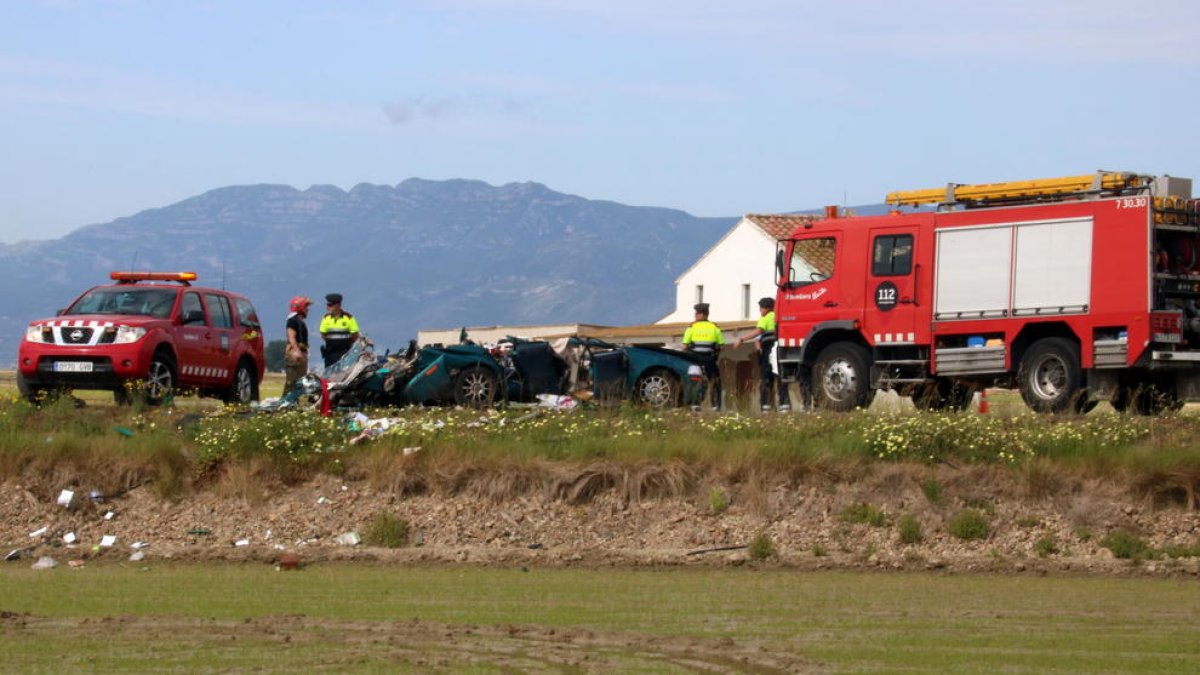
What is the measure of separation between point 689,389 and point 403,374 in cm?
423

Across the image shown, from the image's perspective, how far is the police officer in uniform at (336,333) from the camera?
85.7ft

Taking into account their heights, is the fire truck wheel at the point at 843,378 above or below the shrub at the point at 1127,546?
above

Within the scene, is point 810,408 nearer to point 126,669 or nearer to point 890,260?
point 890,260

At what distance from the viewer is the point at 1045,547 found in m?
17.5

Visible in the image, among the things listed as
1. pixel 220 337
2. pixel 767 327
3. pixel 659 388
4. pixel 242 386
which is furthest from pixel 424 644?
pixel 767 327

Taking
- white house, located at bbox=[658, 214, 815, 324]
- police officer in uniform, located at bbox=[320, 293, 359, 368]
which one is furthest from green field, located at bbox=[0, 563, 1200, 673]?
white house, located at bbox=[658, 214, 815, 324]

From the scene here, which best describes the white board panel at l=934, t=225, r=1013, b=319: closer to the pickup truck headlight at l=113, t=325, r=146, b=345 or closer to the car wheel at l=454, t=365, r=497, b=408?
the car wheel at l=454, t=365, r=497, b=408

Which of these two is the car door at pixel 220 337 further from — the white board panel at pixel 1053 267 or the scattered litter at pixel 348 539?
the white board panel at pixel 1053 267

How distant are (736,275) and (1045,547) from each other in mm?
75713

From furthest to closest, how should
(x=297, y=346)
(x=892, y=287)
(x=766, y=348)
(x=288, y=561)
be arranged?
(x=766, y=348) < (x=297, y=346) < (x=892, y=287) < (x=288, y=561)

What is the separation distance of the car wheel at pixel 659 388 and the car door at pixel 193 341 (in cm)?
620

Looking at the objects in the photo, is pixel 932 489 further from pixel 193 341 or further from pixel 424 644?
pixel 193 341

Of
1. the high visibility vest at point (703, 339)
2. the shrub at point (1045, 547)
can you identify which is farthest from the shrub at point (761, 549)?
the high visibility vest at point (703, 339)

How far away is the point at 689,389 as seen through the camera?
2559 cm
